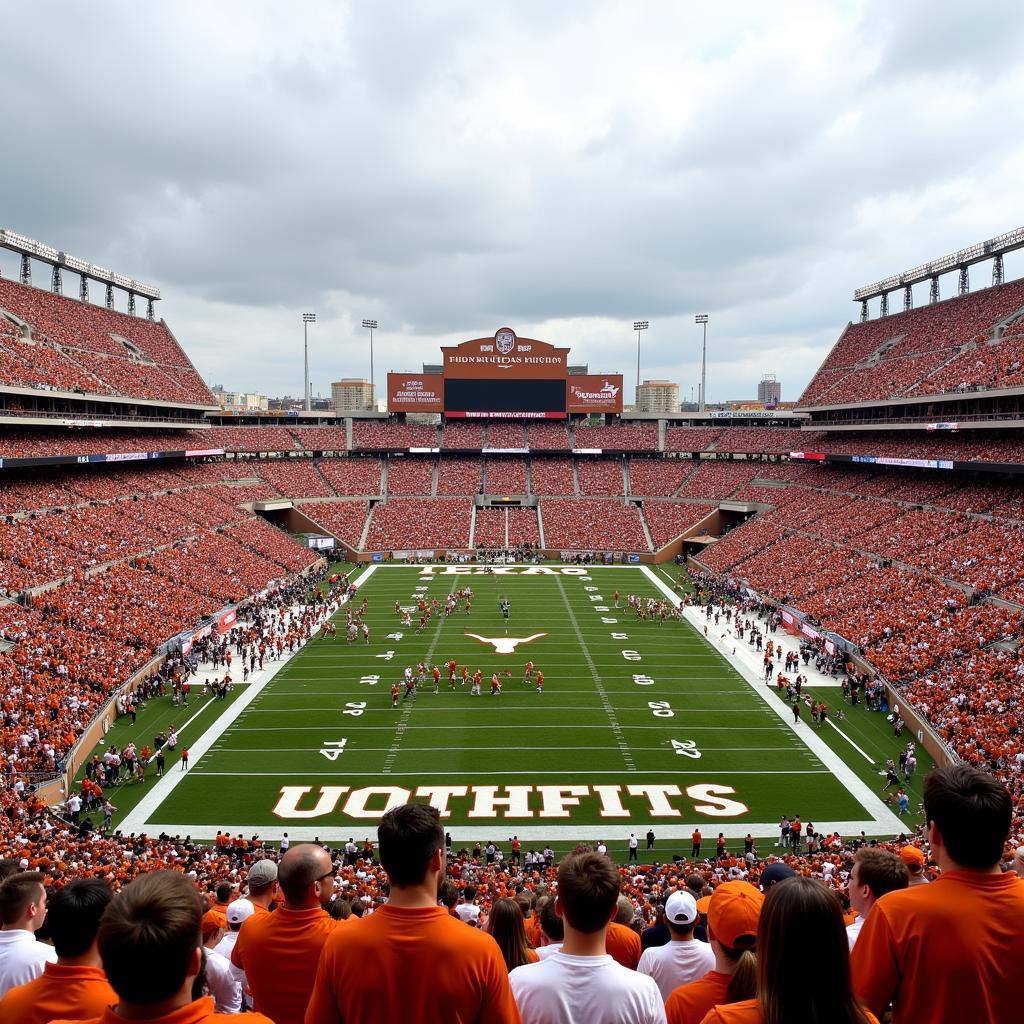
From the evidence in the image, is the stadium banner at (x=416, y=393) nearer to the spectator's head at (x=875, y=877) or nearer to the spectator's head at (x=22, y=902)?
Answer: the spectator's head at (x=22, y=902)

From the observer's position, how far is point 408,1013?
2525mm

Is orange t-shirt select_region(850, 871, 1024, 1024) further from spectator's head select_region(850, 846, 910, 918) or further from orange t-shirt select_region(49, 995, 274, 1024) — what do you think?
orange t-shirt select_region(49, 995, 274, 1024)

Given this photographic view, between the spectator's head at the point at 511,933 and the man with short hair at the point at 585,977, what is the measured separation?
4.10 ft

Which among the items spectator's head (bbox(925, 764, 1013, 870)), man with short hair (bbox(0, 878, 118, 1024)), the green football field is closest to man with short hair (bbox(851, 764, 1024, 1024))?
spectator's head (bbox(925, 764, 1013, 870))

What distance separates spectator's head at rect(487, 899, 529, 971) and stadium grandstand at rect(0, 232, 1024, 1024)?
9cm

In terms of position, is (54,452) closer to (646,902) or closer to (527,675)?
(527,675)

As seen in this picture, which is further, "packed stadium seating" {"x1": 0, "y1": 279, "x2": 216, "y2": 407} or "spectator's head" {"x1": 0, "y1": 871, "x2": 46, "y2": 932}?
"packed stadium seating" {"x1": 0, "y1": 279, "x2": 216, "y2": 407}

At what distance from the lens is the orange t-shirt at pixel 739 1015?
84.0 inches

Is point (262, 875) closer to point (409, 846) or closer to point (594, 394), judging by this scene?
point (409, 846)

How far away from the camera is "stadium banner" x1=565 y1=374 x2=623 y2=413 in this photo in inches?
2670

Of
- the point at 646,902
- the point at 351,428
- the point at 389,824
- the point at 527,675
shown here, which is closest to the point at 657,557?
the point at 527,675

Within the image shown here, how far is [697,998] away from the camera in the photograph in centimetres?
321

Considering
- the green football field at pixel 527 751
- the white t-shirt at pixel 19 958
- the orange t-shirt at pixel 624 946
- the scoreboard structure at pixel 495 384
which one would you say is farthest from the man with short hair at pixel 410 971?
the scoreboard structure at pixel 495 384

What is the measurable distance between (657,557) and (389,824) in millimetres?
49912
